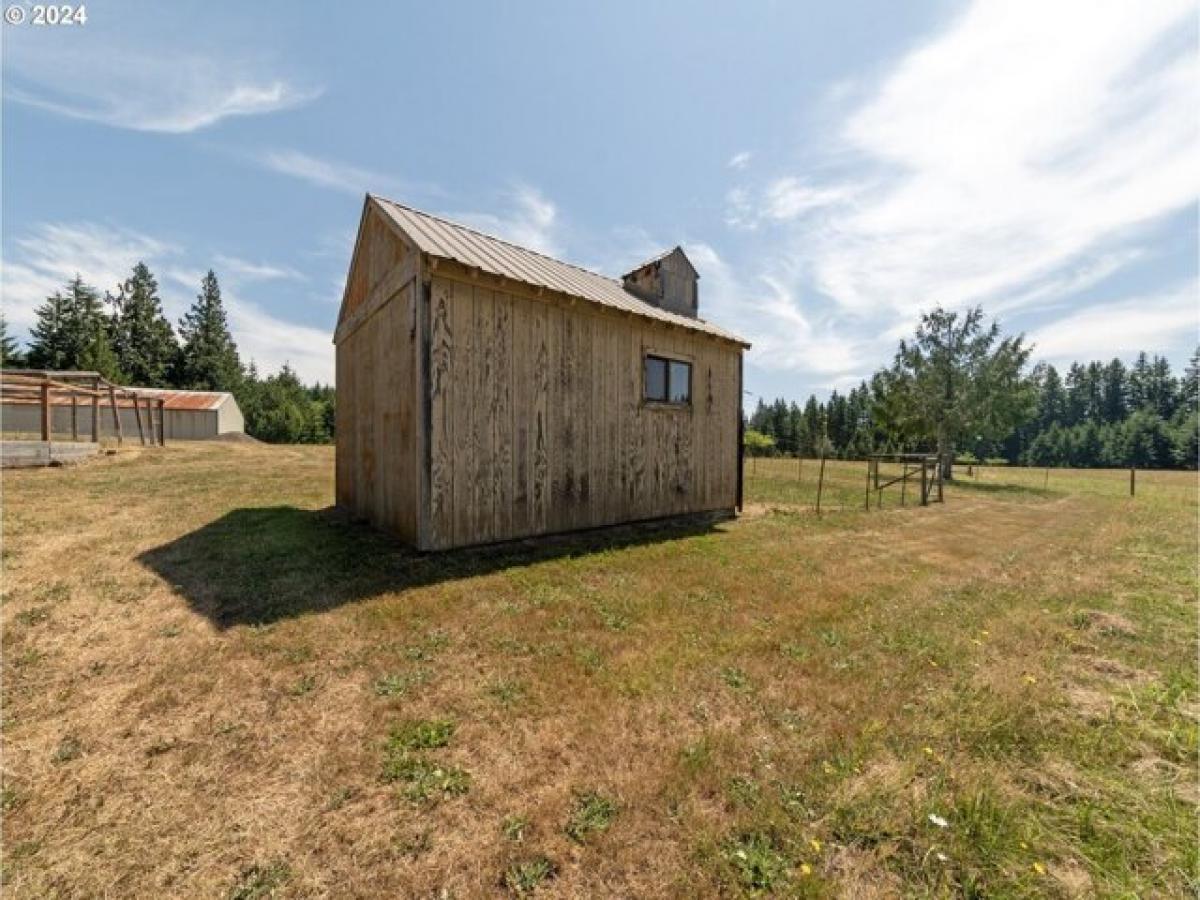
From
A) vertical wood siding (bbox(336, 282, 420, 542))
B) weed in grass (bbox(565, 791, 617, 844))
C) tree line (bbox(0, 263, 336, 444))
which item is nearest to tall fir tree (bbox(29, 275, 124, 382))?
tree line (bbox(0, 263, 336, 444))

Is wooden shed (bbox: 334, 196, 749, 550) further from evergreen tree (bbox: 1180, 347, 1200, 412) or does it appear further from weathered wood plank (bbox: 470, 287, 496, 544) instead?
evergreen tree (bbox: 1180, 347, 1200, 412)

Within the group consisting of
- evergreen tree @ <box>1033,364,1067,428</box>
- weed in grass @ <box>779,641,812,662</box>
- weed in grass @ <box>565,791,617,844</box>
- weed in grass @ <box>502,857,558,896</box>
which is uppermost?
evergreen tree @ <box>1033,364,1067,428</box>

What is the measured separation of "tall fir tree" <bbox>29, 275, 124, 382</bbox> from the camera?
40.5 metres

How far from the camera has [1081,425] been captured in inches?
3211

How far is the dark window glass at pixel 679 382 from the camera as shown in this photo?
9.54 metres

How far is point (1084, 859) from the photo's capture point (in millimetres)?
2090

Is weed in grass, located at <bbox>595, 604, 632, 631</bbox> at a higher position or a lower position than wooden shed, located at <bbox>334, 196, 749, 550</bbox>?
lower

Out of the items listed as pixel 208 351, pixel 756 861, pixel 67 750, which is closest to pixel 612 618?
pixel 756 861

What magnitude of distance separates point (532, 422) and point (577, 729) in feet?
16.3

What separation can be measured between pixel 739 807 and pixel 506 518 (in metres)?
5.23

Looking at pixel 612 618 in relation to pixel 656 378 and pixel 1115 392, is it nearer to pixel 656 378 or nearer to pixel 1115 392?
pixel 656 378

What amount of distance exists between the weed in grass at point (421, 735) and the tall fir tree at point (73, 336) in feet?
181

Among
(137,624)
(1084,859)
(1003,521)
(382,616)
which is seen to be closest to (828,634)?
(1084,859)

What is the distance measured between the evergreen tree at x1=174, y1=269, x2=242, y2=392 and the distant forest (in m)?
58.7
